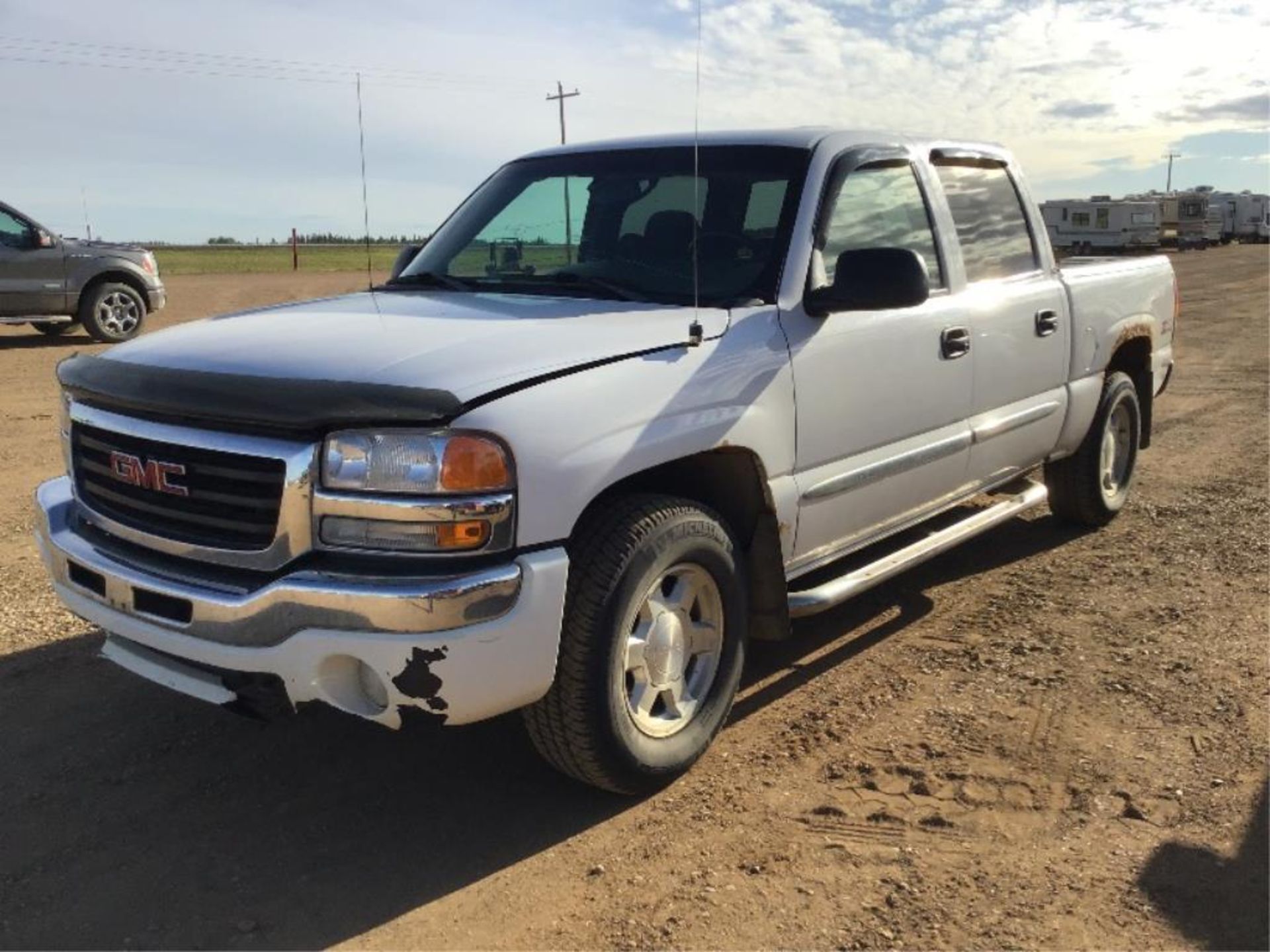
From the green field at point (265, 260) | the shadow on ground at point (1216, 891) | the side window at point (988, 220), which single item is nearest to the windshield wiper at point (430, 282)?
the side window at point (988, 220)

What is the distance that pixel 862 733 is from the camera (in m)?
3.86

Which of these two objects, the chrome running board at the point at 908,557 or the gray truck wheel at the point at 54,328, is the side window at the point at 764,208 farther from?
the gray truck wheel at the point at 54,328

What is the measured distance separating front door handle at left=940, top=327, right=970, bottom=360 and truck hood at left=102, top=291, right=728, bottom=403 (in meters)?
1.24

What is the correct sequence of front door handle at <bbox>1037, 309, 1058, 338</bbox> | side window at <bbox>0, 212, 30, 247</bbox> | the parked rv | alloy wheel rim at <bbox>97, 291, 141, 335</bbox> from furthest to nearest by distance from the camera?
the parked rv → alloy wheel rim at <bbox>97, 291, 141, 335</bbox> → side window at <bbox>0, 212, 30, 247</bbox> → front door handle at <bbox>1037, 309, 1058, 338</bbox>

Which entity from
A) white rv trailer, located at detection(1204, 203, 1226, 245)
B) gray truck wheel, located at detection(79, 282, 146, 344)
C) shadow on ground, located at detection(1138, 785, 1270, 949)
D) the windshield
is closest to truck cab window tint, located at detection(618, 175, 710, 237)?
the windshield

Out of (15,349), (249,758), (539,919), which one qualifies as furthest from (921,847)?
(15,349)

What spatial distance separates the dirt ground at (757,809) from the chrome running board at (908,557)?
381 mm

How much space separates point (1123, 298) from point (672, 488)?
367 cm

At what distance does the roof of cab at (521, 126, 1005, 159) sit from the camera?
14.1 feet

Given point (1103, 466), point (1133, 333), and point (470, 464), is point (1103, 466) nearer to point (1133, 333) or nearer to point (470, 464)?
point (1133, 333)

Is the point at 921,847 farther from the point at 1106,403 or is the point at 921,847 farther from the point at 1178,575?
the point at 1106,403

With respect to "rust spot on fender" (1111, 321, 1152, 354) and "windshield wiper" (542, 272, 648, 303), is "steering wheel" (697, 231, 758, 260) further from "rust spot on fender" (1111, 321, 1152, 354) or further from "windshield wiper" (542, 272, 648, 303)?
"rust spot on fender" (1111, 321, 1152, 354)

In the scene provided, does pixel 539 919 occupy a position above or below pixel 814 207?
below

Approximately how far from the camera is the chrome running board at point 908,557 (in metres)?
3.90
